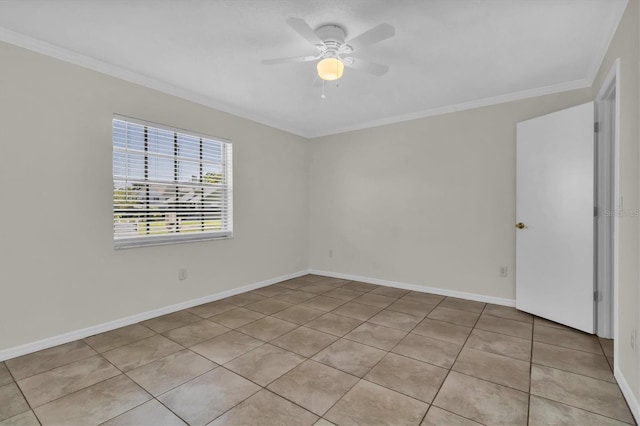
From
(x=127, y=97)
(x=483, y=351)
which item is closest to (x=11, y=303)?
(x=127, y=97)

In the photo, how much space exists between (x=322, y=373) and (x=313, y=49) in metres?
2.51

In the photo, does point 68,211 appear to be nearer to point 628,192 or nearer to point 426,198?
point 426,198

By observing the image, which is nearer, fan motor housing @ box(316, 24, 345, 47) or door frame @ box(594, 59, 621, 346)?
fan motor housing @ box(316, 24, 345, 47)

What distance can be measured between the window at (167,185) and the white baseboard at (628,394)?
3806mm

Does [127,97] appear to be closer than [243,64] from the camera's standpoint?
No

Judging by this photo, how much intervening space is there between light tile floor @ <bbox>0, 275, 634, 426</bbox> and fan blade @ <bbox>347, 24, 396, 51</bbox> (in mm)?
2321

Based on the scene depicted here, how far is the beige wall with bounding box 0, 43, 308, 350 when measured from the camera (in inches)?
91.6

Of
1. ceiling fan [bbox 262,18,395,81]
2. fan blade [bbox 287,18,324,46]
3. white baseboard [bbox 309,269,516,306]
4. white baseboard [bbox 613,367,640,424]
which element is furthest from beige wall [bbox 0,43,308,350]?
white baseboard [bbox 613,367,640,424]

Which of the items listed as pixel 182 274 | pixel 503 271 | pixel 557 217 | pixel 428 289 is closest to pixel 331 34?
pixel 557 217

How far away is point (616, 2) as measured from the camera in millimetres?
1913

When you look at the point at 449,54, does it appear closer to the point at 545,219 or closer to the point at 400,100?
the point at 400,100

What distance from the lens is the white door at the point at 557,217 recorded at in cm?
276

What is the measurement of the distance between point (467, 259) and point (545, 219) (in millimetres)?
1008

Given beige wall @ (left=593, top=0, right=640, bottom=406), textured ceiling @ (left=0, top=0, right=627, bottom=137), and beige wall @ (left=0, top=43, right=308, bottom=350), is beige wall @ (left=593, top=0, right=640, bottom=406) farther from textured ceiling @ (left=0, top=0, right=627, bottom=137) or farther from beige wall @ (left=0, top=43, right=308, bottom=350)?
beige wall @ (left=0, top=43, right=308, bottom=350)
